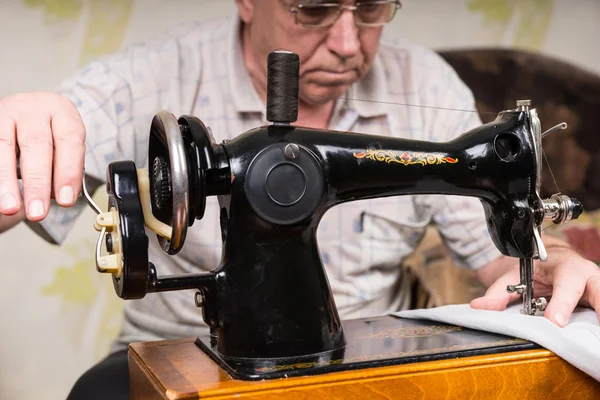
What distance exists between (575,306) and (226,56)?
1.04 meters

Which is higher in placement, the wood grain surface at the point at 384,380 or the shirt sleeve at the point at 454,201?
the shirt sleeve at the point at 454,201

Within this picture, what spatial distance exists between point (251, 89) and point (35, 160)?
35.3 inches

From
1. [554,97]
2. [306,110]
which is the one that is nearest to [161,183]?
[306,110]

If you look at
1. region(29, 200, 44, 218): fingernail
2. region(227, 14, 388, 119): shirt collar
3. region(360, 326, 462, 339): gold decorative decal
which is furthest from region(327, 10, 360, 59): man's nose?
region(29, 200, 44, 218): fingernail

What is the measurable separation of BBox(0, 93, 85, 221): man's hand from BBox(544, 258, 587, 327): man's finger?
2.26ft

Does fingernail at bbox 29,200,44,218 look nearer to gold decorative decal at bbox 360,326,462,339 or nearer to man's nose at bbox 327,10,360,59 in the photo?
gold decorative decal at bbox 360,326,462,339

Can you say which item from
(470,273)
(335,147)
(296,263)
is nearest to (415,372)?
(296,263)

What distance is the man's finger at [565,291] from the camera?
3.71 feet

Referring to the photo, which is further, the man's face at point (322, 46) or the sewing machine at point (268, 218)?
the man's face at point (322, 46)

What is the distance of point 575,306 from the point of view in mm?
1201

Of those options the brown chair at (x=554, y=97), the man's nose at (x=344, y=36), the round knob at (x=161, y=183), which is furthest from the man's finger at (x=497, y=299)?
the brown chair at (x=554, y=97)

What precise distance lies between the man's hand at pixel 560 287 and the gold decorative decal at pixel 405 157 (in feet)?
0.90

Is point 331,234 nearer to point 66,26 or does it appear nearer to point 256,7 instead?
point 256,7

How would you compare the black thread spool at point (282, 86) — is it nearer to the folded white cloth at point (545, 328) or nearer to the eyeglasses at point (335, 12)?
the folded white cloth at point (545, 328)
